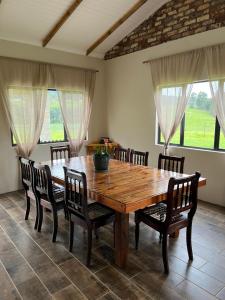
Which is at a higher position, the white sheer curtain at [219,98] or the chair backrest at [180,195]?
the white sheer curtain at [219,98]

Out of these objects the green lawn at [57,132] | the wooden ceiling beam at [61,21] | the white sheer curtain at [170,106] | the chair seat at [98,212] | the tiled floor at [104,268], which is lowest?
the tiled floor at [104,268]

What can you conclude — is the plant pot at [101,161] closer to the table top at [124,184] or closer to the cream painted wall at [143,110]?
the table top at [124,184]

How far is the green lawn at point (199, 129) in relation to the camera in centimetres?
380

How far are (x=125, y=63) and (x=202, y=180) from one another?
11.4ft

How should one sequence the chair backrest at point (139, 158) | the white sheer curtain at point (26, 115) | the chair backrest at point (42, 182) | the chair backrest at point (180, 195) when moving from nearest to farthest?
the chair backrest at point (180, 195)
the chair backrest at point (42, 182)
the chair backrest at point (139, 158)
the white sheer curtain at point (26, 115)

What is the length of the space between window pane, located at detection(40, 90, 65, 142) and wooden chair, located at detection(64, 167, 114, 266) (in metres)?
2.69

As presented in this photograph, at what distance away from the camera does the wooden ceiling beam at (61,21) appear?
357 cm

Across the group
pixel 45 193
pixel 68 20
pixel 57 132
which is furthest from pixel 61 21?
pixel 45 193

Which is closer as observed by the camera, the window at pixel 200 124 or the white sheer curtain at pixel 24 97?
the window at pixel 200 124

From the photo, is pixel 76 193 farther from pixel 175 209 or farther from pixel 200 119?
pixel 200 119

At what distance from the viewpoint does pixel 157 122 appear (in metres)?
4.54

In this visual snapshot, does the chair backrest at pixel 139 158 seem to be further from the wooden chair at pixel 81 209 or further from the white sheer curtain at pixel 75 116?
the white sheer curtain at pixel 75 116

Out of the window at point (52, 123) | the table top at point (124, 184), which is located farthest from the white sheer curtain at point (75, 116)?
the table top at point (124, 184)

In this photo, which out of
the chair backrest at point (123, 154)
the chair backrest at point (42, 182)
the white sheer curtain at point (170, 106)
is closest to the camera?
the chair backrest at point (42, 182)
